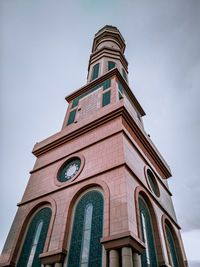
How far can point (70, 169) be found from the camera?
40.2 feet

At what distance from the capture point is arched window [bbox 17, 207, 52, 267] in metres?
9.61

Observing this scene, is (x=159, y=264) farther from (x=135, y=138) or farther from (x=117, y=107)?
(x=117, y=107)

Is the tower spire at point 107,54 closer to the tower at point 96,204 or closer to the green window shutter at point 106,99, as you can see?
the green window shutter at point 106,99

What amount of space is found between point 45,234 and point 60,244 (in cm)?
170

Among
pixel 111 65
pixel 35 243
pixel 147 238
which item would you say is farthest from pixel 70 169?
pixel 111 65

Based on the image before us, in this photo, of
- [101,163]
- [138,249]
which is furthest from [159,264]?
[101,163]

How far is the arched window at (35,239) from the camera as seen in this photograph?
961 cm

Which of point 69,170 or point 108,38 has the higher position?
point 108,38

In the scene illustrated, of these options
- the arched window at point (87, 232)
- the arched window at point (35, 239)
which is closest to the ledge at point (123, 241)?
the arched window at point (87, 232)

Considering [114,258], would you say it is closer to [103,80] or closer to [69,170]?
[69,170]

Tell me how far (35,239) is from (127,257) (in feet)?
17.8

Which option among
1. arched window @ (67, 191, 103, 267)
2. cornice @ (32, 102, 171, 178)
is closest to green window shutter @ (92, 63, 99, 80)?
cornice @ (32, 102, 171, 178)

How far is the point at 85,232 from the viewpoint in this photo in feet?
29.5

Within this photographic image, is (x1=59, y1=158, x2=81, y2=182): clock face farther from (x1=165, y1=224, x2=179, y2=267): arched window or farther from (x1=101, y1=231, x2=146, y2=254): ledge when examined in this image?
(x1=165, y1=224, x2=179, y2=267): arched window
